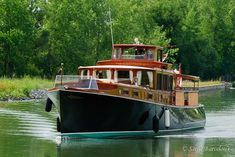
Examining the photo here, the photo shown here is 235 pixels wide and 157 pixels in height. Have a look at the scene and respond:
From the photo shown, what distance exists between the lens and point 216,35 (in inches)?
4606

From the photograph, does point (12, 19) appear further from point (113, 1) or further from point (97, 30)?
point (113, 1)

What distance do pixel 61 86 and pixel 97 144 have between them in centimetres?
274

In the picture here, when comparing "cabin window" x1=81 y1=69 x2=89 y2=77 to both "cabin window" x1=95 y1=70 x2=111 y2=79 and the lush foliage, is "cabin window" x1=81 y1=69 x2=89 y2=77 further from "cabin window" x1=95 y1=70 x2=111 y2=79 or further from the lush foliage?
the lush foliage

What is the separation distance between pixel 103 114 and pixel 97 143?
1346 millimetres

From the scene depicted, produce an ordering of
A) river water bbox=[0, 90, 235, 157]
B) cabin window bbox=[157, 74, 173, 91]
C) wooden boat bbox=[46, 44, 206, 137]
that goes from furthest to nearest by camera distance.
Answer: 1. cabin window bbox=[157, 74, 173, 91]
2. wooden boat bbox=[46, 44, 206, 137]
3. river water bbox=[0, 90, 235, 157]

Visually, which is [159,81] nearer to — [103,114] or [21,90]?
[103,114]

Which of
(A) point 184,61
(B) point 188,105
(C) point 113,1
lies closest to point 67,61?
(C) point 113,1

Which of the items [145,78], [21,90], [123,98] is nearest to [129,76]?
[145,78]

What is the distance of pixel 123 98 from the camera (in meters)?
25.7

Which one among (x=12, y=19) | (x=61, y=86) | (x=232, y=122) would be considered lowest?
(x=232, y=122)

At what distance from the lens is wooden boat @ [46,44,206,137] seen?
2527cm

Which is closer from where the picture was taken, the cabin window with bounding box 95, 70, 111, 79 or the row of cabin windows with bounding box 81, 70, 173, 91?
the row of cabin windows with bounding box 81, 70, 173, 91

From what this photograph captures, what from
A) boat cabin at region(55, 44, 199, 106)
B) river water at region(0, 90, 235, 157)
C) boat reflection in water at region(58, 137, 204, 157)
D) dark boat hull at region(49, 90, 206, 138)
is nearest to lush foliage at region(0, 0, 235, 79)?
river water at region(0, 90, 235, 157)

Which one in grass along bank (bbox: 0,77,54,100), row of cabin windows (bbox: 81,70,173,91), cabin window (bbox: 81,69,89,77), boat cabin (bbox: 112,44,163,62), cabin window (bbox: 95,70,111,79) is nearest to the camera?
row of cabin windows (bbox: 81,70,173,91)
